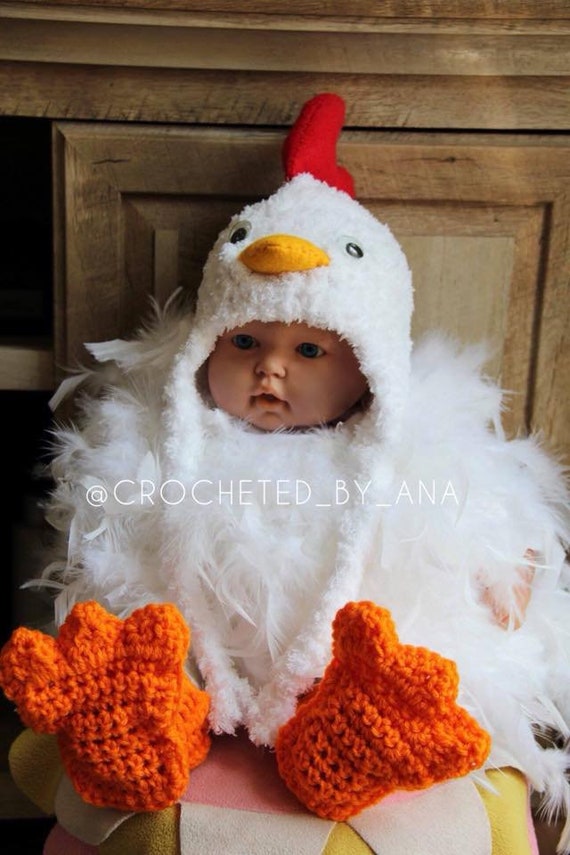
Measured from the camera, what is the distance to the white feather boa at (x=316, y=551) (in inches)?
29.9

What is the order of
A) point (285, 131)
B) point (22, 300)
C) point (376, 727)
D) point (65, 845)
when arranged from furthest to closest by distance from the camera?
point (22, 300)
point (285, 131)
point (65, 845)
point (376, 727)

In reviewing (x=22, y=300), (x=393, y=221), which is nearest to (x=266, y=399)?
(x=393, y=221)

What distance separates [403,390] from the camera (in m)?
0.81

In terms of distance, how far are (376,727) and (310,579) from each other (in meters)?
0.14

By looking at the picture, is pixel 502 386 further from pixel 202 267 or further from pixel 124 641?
pixel 124 641

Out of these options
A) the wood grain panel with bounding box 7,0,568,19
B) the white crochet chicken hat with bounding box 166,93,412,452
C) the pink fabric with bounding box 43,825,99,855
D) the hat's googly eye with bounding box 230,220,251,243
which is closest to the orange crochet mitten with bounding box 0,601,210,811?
the pink fabric with bounding box 43,825,99,855

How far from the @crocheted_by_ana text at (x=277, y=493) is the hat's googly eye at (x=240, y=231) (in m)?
0.21

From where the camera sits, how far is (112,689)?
0.68 m

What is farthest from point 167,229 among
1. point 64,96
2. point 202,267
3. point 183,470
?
point 183,470

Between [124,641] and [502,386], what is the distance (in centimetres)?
50

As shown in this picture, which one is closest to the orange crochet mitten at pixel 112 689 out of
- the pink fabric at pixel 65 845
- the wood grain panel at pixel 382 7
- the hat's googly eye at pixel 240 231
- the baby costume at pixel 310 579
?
the baby costume at pixel 310 579

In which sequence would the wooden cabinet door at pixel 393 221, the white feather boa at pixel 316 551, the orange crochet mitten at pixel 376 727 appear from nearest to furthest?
the orange crochet mitten at pixel 376 727, the white feather boa at pixel 316 551, the wooden cabinet door at pixel 393 221

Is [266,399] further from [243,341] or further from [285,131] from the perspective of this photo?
[285,131]

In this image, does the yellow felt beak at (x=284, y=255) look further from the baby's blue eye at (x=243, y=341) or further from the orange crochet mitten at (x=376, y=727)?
the orange crochet mitten at (x=376, y=727)
